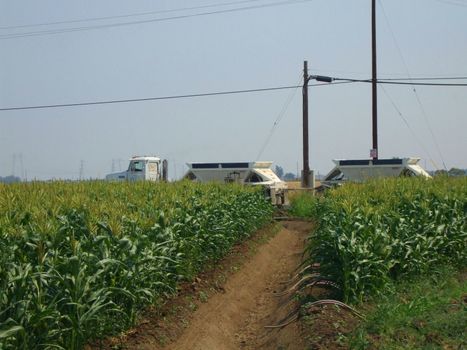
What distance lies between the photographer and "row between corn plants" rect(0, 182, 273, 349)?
5.52 meters

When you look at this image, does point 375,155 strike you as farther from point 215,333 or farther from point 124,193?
point 215,333

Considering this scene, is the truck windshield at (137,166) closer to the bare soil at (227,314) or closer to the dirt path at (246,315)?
the dirt path at (246,315)

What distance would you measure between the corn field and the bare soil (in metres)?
1.09

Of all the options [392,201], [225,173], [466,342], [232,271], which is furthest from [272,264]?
[225,173]

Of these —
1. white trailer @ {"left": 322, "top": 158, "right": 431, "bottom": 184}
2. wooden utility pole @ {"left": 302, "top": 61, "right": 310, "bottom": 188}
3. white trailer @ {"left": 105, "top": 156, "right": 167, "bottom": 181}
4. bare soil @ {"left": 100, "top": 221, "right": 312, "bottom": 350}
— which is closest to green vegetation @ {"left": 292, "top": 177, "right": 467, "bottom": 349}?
bare soil @ {"left": 100, "top": 221, "right": 312, "bottom": 350}

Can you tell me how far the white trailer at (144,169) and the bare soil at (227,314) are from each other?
19.8 metres

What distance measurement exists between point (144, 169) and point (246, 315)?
81.8 feet

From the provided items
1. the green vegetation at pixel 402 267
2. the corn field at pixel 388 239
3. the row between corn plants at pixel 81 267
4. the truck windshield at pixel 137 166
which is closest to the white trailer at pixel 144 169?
the truck windshield at pixel 137 166

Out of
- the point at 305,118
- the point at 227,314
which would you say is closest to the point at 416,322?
the point at 227,314

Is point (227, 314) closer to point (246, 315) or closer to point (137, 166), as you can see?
point (246, 315)

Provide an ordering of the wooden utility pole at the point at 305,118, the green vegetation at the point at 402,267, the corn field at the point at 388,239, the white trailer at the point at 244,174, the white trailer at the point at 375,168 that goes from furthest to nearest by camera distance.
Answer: the wooden utility pole at the point at 305,118
the white trailer at the point at 244,174
the white trailer at the point at 375,168
the corn field at the point at 388,239
the green vegetation at the point at 402,267

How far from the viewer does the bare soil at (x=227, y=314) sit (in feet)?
26.2

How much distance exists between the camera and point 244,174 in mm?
28859

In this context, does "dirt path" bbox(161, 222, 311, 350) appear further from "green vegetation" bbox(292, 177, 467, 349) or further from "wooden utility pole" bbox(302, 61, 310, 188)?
"wooden utility pole" bbox(302, 61, 310, 188)
